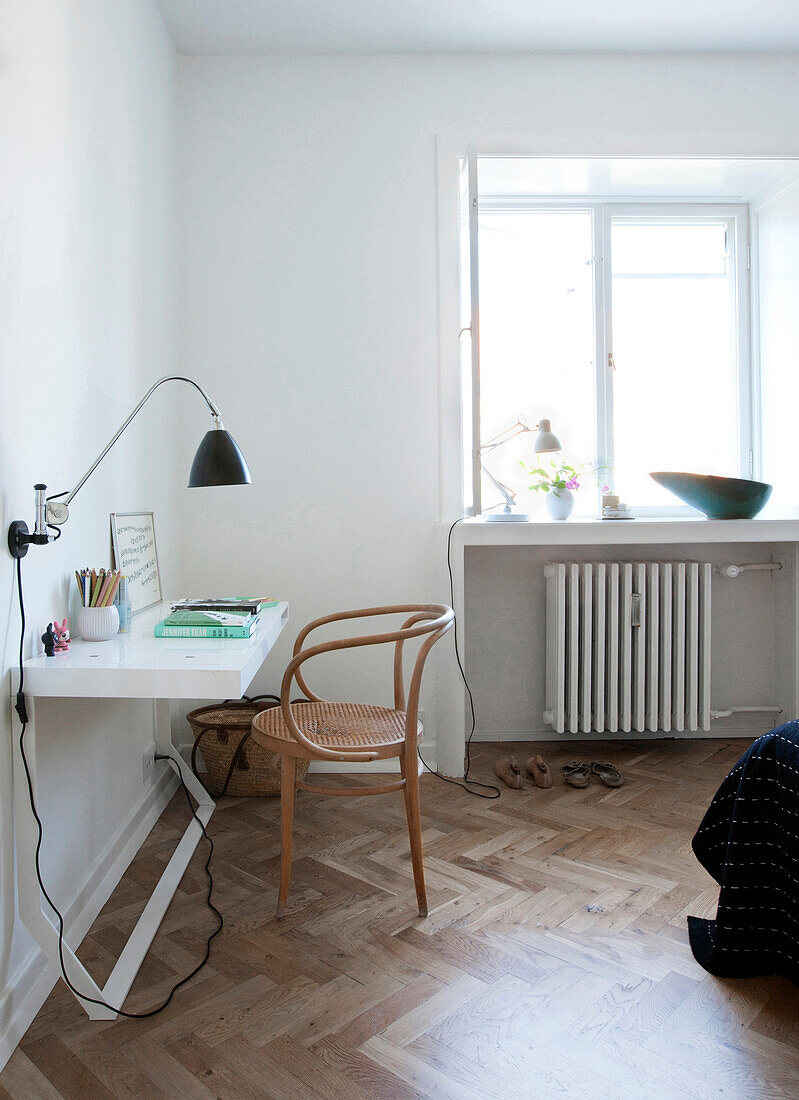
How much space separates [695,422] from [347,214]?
5.61 feet

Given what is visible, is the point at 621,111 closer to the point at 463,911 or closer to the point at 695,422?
the point at 695,422

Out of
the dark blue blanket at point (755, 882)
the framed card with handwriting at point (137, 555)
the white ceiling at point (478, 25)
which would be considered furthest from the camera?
the white ceiling at point (478, 25)

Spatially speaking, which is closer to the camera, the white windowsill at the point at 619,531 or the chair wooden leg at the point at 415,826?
the chair wooden leg at the point at 415,826

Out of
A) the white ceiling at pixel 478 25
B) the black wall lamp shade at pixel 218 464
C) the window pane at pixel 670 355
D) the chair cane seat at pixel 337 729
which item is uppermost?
the white ceiling at pixel 478 25

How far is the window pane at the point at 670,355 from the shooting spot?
11.7 ft

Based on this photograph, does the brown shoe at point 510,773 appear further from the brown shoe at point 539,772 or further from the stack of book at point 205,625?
the stack of book at point 205,625

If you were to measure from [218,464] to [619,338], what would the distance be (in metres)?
2.14

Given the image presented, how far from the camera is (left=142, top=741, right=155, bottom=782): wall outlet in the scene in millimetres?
2609

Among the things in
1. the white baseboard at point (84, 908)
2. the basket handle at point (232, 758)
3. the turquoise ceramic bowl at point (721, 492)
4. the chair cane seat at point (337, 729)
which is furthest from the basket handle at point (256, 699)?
the turquoise ceramic bowl at point (721, 492)

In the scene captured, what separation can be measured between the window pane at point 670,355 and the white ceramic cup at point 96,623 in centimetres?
231

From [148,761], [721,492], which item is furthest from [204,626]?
[721,492]

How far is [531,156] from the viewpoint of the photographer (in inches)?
125

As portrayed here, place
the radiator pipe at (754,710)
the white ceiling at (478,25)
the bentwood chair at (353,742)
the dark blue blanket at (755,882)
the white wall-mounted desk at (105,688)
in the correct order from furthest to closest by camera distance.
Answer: the radiator pipe at (754,710), the white ceiling at (478,25), the bentwood chair at (353,742), the dark blue blanket at (755,882), the white wall-mounted desk at (105,688)

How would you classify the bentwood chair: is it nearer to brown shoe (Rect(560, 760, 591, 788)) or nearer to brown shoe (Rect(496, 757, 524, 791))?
brown shoe (Rect(496, 757, 524, 791))
